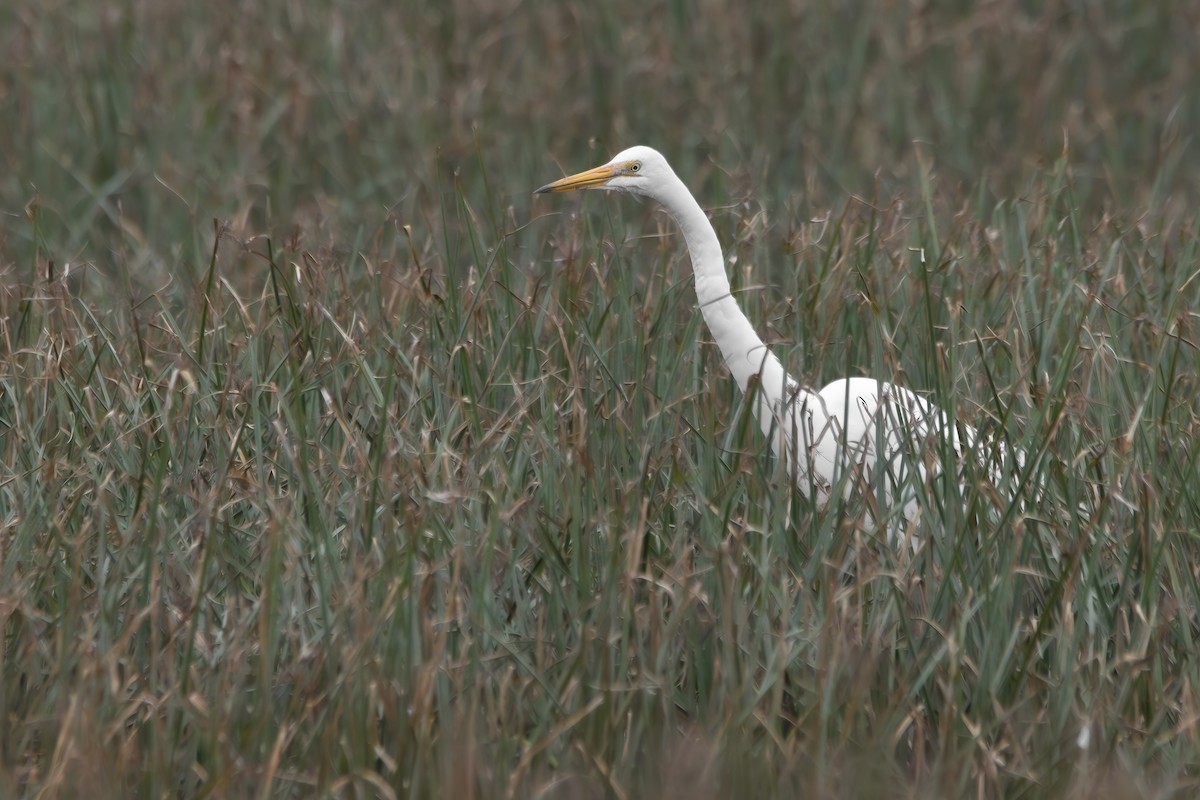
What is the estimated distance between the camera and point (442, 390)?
3396 millimetres

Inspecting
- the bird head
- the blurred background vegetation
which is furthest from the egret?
the blurred background vegetation

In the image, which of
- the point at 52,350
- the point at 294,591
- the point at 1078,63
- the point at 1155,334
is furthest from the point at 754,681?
the point at 1078,63

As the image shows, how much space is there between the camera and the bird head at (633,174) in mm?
→ 3328

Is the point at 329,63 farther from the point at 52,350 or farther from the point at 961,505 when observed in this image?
the point at 961,505

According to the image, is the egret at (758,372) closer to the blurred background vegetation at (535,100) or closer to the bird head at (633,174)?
the bird head at (633,174)

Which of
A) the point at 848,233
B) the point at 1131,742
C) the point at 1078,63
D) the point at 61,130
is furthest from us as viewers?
the point at 1078,63

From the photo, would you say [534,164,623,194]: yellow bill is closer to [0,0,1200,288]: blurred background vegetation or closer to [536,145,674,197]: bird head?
[536,145,674,197]: bird head

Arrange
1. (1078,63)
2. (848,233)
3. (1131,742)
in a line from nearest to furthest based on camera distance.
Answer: (1131,742) < (848,233) < (1078,63)

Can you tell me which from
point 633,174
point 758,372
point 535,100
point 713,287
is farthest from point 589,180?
point 535,100

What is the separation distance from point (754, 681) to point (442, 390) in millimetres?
1111

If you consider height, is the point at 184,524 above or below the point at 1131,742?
above

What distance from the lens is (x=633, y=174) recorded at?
3357mm

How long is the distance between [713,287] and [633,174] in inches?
11.7

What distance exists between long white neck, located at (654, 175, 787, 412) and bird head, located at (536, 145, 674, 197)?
3 cm
